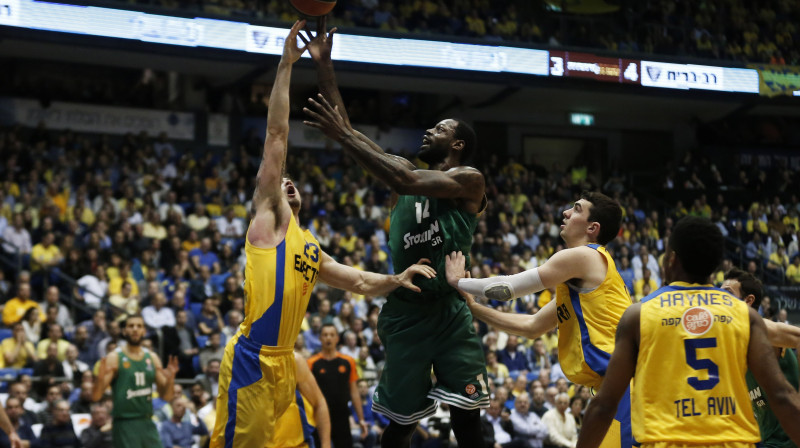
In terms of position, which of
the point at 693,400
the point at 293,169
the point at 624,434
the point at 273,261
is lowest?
the point at 624,434

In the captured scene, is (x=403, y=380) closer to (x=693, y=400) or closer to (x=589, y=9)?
(x=693, y=400)

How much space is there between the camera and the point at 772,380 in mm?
3643

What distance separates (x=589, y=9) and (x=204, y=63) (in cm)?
966

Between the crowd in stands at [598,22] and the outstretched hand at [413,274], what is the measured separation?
13291 mm

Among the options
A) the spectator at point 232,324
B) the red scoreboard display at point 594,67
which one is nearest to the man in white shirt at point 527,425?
the spectator at point 232,324

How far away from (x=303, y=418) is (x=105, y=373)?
2664mm

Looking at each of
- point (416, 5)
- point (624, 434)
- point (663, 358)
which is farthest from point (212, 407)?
point (416, 5)

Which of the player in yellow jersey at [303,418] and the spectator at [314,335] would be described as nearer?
the player in yellow jersey at [303,418]

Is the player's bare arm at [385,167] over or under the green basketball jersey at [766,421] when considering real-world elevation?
over

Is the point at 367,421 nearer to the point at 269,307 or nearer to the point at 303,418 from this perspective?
the point at 303,418

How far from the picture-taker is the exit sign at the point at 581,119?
24.8 meters

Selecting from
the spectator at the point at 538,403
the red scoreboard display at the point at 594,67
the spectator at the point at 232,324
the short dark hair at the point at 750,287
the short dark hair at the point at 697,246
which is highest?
the red scoreboard display at the point at 594,67

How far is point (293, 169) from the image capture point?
18484 millimetres

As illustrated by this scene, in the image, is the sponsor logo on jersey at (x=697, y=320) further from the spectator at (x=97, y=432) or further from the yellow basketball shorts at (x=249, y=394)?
the spectator at (x=97, y=432)
